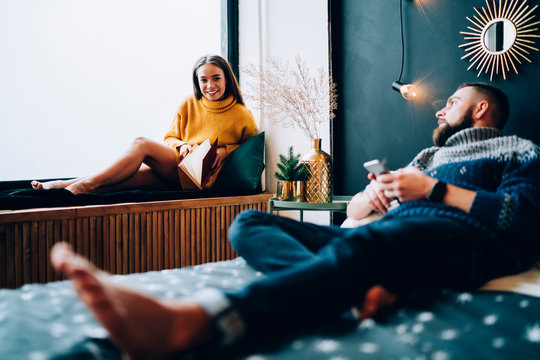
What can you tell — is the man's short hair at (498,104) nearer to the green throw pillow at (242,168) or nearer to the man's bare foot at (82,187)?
the green throw pillow at (242,168)

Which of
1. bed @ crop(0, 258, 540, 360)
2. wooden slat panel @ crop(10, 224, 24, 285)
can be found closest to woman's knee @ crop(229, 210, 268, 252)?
bed @ crop(0, 258, 540, 360)

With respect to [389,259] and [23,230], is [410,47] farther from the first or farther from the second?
[23,230]

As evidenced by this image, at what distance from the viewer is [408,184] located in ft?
3.91

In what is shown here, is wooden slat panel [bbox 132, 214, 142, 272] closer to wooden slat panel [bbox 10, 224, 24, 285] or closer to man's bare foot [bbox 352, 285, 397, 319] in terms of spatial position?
wooden slat panel [bbox 10, 224, 24, 285]

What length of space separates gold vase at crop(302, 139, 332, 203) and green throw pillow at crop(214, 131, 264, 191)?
2.07 feet

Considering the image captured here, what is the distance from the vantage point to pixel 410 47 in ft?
6.59

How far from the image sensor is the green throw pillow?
2.51 meters

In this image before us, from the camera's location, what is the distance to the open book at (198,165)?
2.36 metres

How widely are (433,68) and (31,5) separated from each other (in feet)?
8.35

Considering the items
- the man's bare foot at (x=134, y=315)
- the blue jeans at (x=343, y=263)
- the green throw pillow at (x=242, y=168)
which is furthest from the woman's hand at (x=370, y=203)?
the green throw pillow at (x=242, y=168)

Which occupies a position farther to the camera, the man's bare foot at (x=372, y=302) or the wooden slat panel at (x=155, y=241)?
the wooden slat panel at (x=155, y=241)

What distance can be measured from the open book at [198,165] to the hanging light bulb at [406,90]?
1142 mm

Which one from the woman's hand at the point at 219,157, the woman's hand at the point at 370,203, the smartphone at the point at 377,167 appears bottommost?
the woman's hand at the point at 370,203

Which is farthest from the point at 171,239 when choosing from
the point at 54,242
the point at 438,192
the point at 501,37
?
the point at 501,37
